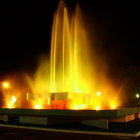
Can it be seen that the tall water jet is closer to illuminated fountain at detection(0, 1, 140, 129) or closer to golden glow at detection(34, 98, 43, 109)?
illuminated fountain at detection(0, 1, 140, 129)

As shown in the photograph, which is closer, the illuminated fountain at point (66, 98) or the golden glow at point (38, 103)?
the illuminated fountain at point (66, 98)

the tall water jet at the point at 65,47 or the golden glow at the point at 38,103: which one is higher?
the tall water jet at the point at 65,47

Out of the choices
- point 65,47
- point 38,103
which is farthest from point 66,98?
point 65,47

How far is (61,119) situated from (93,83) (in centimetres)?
2815

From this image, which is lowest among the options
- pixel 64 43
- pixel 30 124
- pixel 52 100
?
pixel 30 124

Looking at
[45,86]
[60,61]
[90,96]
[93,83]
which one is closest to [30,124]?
[90,96]

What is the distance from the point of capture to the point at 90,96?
20328 mm

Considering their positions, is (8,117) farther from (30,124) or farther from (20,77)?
(20,77)

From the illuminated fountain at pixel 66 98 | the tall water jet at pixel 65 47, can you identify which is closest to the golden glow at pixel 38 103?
the illuminated fountain at pixel 66 98

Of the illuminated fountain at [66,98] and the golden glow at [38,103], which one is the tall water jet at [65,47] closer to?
the illuminated fountain at [66,98]

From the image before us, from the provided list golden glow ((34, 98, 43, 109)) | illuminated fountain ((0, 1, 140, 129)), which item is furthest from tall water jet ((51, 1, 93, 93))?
golden glow ((34, 98, 43, 109))

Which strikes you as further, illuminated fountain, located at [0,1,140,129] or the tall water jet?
the tall water jet

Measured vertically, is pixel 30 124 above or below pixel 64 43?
below

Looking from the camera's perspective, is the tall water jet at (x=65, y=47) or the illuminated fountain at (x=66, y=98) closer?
the illuminated fountain at (x=66, y=98)
